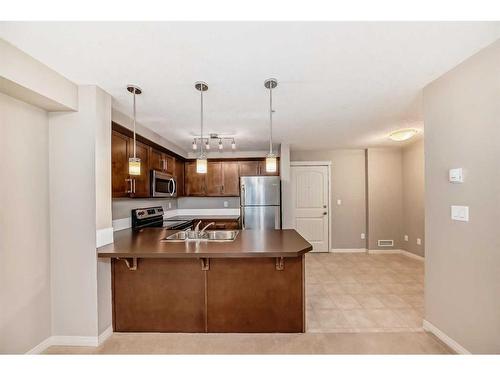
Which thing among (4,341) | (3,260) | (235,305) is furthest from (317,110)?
(4,341)

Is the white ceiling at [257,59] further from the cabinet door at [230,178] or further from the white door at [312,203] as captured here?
the white door at [312,203]

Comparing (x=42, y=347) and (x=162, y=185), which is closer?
(x=42, y=347)

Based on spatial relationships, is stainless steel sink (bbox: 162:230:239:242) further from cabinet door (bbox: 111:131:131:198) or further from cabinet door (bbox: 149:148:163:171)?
cabinet door (bbox: 149:148:163:171)

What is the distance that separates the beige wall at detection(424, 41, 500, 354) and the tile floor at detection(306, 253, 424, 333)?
466mm

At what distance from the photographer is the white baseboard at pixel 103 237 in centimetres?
211

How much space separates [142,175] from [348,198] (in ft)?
13.6

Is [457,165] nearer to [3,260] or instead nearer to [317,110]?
[317,110]

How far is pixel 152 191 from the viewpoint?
348 cm

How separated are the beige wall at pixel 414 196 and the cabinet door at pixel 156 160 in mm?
4568

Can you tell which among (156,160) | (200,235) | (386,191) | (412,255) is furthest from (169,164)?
(412,255)

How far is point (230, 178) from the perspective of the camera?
5.03 m

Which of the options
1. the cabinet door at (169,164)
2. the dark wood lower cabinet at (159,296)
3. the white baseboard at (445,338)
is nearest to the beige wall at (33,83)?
the dark wood lower cabinet at (159,296)

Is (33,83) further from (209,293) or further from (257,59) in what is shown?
(209,293)

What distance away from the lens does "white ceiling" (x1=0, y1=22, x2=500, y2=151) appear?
1433mm
